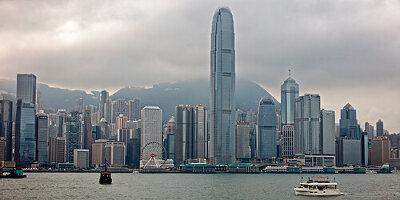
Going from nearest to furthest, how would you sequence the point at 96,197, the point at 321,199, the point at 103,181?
the point at 321,199, the point at 96,197, the point at 103,181

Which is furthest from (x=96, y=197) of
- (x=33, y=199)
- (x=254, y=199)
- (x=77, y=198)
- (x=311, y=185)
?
(x=311, y=185)

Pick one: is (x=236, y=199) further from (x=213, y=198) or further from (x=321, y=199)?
(x=321, y=199)

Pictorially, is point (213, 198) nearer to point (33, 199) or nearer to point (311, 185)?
point (311, 185)

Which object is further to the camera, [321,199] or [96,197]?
[96,197]

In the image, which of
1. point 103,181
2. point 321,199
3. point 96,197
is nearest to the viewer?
point 321,199

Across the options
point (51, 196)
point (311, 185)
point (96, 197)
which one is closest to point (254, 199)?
point (311, 185)

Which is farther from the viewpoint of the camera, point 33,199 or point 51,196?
point 51,196

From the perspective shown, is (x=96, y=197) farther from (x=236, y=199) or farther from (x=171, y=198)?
(x=236, y=199)
